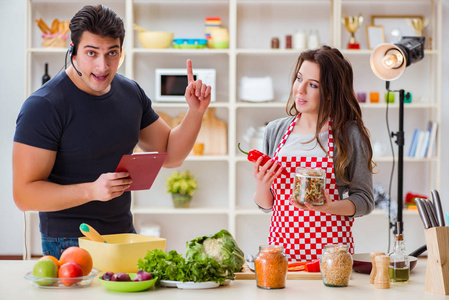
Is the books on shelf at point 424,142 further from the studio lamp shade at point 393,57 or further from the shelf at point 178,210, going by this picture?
the shelf at point 178,210

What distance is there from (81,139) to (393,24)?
358 cm

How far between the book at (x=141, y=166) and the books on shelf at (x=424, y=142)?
10.8 feet

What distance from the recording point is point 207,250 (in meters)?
1.75

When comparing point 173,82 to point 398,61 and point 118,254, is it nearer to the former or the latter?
point 398,61

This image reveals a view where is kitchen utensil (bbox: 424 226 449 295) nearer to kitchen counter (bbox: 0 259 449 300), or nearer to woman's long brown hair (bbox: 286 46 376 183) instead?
kitchen counter (bbox: 0 259 449 300)

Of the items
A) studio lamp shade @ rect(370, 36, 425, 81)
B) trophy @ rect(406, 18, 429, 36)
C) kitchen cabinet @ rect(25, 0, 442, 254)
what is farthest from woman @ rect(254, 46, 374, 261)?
trophy @ rect(406, 18, 429, 36)

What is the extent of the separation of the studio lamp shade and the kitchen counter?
2.50m

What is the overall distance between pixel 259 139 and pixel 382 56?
1.20 metres

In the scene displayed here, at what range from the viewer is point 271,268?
5.49 feet

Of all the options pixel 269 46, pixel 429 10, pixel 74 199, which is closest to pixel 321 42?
pixel 269 46

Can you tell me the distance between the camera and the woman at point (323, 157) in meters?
2.28

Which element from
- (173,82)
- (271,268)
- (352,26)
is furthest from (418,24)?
(271,268)

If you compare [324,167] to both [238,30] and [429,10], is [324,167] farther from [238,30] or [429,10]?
[429,10]

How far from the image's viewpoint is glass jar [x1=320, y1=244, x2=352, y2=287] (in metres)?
1.70
